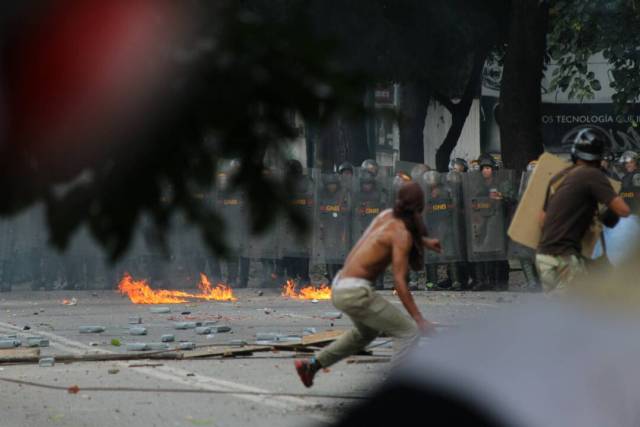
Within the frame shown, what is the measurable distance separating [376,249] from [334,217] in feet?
47.5

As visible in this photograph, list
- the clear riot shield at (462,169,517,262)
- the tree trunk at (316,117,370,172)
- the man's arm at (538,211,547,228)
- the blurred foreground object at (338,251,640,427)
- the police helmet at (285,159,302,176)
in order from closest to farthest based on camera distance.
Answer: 1. the blurred foreground object at (338,251,640,427)
2. the police helmet at (285,159,302,176)
3. the man's arm at (538,211,547,228)
4. the clear riot shield at (462,169,517,262)
5. the tree trunk at (316,117,370,172)

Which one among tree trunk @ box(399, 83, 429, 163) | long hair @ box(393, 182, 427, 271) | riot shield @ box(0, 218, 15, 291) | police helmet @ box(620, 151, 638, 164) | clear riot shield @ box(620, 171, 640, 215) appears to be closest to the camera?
long hair @ box(393, 182, 427, 271)

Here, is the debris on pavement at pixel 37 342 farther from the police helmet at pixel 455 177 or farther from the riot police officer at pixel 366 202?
the police helmet at pixel 455 177

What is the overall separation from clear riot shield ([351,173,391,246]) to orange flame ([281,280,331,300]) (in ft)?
3.34

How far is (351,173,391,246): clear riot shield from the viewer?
83.4 ft

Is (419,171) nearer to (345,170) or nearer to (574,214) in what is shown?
(345,170)

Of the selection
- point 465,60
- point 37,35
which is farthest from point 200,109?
point 465,60

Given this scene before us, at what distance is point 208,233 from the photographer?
4.63 meters

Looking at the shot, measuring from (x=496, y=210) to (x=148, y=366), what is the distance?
37.8ft

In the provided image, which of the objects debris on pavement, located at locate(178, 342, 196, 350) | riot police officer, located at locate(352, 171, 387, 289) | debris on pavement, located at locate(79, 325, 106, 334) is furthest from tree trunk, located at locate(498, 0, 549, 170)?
debris on pavement, located at locate(178, 342, 196, 350)

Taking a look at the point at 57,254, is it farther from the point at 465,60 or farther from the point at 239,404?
the point at 465,60

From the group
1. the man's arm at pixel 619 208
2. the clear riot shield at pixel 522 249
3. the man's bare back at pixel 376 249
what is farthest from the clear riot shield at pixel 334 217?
the man's bare back at pixel 376 249

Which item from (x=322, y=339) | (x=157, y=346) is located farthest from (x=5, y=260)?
(x=322, y=339)

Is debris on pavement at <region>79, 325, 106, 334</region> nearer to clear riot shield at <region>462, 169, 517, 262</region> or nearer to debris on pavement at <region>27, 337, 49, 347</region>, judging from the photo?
debris on pavement at <region>27, 337, 49, 347</region>
